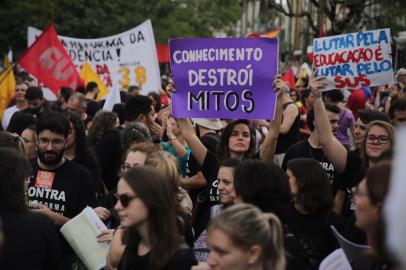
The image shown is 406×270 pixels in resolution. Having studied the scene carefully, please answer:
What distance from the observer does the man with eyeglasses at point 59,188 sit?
674cm

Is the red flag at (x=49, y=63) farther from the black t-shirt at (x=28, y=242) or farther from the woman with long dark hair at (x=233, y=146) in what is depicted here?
the black t-shirt at (x=28, y=242)

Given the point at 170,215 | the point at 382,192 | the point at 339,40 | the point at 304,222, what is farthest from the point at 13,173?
the point at 339,40

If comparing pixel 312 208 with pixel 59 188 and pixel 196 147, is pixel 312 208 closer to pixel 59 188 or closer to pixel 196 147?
pixel 59 188

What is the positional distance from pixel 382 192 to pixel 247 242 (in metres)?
0.89

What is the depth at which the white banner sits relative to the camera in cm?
1742

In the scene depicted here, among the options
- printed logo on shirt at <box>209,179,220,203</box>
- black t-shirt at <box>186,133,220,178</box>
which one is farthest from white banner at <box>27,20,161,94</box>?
printed logo on shirt at <box>209,179,220,203</box>

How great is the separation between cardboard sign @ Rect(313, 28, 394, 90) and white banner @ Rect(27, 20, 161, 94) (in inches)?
271

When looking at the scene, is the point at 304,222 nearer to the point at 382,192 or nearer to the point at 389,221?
the point at 382,192

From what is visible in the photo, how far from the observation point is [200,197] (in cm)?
712

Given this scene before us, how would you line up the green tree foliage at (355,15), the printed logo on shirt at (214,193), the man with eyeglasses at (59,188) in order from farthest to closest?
the green tree foliage at (355,15) → the printed logo on shirt at (214,193) → the man with eyeglasses at (59,188)

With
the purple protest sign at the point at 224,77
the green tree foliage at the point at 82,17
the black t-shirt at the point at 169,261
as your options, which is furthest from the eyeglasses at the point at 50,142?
the green tree foliage at the point at 82,17

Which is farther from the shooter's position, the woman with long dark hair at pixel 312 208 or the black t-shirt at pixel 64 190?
the black t-shirt at pixel 64 190

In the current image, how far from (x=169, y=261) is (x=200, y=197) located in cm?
252

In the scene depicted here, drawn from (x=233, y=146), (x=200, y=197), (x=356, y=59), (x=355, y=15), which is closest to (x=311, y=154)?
(x=233, y=146)
